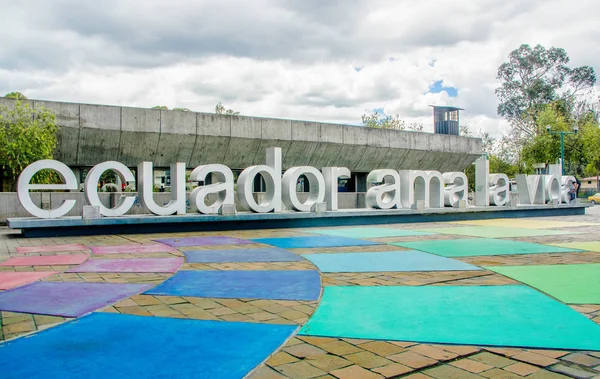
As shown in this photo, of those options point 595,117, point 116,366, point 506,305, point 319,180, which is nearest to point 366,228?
point 319,180

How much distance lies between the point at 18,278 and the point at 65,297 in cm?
173

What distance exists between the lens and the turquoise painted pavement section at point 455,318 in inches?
169

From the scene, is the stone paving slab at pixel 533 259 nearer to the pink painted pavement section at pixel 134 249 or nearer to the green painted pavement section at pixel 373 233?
the green painted pavement section at pixel 373 233

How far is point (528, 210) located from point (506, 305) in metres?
18.9

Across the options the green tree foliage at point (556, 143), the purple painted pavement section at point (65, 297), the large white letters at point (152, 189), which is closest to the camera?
the purple painted pavement section at point (65, 297)

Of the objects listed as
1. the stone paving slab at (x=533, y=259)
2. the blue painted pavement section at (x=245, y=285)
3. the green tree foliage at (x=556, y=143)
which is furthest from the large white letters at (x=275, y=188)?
the green tree foliage at (x=556, y=143)

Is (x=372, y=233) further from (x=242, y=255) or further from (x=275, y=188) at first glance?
(x=242, y=255)

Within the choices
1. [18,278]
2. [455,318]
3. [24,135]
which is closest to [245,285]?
[455,318]

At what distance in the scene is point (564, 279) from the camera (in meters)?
6.97

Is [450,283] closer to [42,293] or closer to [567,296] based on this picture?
[567,296]

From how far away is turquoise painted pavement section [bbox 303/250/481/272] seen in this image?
7914 mm

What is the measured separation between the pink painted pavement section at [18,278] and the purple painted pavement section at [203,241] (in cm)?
390

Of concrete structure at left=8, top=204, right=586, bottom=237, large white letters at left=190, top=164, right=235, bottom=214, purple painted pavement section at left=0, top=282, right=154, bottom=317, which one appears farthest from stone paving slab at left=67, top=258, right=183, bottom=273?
large white letters at left=190, top=164, right=235, bottom=214

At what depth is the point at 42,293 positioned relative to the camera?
602cm
